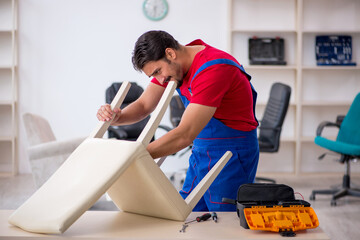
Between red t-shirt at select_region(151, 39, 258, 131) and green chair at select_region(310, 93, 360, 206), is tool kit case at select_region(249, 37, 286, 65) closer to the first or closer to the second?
green chair at select_region(310, 93, 360, 206)

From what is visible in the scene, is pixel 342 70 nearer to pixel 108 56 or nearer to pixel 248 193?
pixel 108 56

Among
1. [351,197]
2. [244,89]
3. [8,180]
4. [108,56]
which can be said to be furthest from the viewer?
[108,56]

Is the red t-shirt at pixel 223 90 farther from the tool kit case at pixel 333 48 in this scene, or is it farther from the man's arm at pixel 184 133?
the tool kit case at pixel 333 48

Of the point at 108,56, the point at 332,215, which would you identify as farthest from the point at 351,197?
the point at 108,56

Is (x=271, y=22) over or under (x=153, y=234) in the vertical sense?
over

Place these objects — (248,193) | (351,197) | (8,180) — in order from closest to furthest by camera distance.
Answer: (248,193), (351,197), (8,180)

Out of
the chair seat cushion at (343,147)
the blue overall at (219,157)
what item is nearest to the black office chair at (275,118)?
the chair seat cushion at (343,147)

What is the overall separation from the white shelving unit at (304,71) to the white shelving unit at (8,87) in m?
2.58

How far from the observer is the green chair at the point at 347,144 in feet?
14.0

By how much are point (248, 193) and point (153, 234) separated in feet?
1.06

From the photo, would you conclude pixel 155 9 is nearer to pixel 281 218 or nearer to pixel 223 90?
pixel 223 90

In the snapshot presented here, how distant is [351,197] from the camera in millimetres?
4625

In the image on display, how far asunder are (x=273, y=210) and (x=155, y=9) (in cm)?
471

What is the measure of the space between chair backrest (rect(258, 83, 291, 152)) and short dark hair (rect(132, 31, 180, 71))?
116 inches
